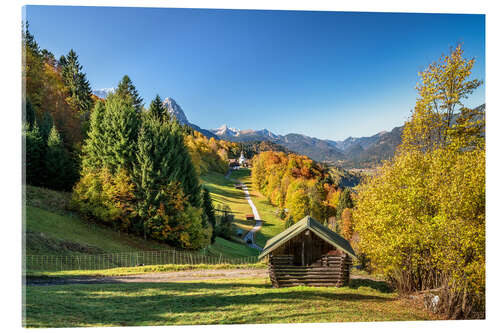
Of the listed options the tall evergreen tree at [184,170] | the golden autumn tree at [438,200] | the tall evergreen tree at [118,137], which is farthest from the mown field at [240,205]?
the golden autumn tree at [438,200]

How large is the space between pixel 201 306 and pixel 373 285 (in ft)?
21.9

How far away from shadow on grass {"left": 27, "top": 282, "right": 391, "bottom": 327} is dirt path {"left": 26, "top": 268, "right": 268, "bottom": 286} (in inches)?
47.2

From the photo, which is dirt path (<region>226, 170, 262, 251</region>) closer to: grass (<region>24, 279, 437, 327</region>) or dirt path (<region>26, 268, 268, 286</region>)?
dirt path (<region>26, 268, 268, 286</region>)

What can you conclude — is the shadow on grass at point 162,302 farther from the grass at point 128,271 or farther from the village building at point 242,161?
the village building at point 242,161

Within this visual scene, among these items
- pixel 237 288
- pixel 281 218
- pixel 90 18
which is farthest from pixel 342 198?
pixel 90 18

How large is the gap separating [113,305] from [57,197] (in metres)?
13.9

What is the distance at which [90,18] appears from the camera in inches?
301

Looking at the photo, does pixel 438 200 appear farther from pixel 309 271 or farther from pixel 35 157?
pixel 35 157

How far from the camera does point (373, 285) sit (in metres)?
9.98

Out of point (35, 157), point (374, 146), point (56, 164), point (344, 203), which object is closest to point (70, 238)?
point (56, 164)

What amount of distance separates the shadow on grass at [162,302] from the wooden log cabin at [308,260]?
0.35 m

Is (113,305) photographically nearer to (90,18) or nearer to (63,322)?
(63,322)

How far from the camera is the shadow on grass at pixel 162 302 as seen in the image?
6070 mm

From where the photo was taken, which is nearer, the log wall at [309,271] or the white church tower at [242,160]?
the log wall at [309,271]
